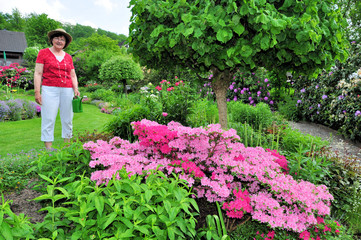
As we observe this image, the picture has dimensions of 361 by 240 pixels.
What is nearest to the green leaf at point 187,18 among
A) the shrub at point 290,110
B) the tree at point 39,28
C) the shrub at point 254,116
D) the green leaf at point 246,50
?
the green leaf at point 246,50

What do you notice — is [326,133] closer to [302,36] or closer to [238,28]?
[302,36]

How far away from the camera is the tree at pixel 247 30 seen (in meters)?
2.22

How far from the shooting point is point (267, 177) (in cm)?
214

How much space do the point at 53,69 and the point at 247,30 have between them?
3143mm

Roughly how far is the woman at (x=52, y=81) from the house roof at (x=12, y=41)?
40941mm

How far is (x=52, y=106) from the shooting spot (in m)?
3.91

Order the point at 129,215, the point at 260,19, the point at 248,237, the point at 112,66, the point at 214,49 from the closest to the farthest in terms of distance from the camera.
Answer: the point at 129,215, the point at 248,237, the point at 260,19, the point at 214,49, the point at 112,66

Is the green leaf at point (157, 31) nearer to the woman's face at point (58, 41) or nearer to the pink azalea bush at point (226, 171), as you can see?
the pink azalea bush at point (226, 171)

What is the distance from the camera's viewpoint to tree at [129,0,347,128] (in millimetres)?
2217

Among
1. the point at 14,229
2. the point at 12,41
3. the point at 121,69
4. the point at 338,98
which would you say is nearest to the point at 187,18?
the point at 14,229

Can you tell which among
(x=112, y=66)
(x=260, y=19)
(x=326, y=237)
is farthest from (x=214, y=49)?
(x=112, y=66)

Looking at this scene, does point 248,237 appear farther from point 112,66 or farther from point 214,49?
point 112,66

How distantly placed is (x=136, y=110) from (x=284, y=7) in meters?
2.63

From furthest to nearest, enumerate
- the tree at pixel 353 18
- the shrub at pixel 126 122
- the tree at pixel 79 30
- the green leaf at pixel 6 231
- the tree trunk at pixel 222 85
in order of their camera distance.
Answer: the tree at pixel 79 30 < the tree at pixel 353 18 < the shrub at pixel 126 122 < the tree trunk at pixel 222 85 < the green leaf at pixel 6 231
